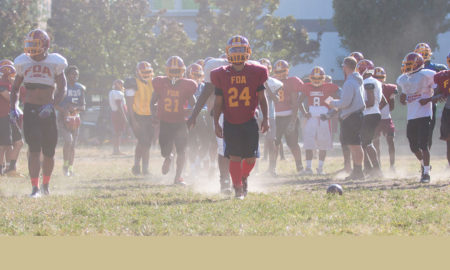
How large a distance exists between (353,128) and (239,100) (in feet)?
12.3

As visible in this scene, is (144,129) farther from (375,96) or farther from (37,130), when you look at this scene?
(375,96)

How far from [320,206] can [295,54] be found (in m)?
34.8

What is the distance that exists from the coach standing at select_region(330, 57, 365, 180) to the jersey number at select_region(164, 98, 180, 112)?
2.60 meters

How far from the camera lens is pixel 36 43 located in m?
8.92

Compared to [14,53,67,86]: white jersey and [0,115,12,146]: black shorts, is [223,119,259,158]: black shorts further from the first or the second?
[0,115,12,146]: black shorts

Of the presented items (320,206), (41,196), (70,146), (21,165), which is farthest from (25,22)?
(320,206)

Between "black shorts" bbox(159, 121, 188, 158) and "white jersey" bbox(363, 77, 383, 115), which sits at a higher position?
"white jersey" bbox(363, 77, 383, 115)

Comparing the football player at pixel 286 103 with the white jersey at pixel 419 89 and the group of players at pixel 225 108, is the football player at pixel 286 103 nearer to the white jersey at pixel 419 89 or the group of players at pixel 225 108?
the group of players at pixel 225 108

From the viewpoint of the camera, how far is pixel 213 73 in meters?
8.19

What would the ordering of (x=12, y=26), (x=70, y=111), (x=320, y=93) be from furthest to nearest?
1. (x=12, y=26)
2. (x=320, y=93)
3. (x=70, y=111)

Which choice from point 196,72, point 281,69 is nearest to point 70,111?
point 196,72

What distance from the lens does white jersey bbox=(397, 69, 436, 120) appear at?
34.8ft

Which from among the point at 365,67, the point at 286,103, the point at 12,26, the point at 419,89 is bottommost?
the point at 286,103

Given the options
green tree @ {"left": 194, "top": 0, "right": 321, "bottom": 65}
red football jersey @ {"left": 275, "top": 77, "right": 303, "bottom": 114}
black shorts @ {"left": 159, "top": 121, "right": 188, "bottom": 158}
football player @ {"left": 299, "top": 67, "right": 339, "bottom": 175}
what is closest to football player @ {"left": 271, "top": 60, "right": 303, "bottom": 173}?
red football jersey @ {"left": 275, "top": 77, "right": 303, "bottom": 114}
